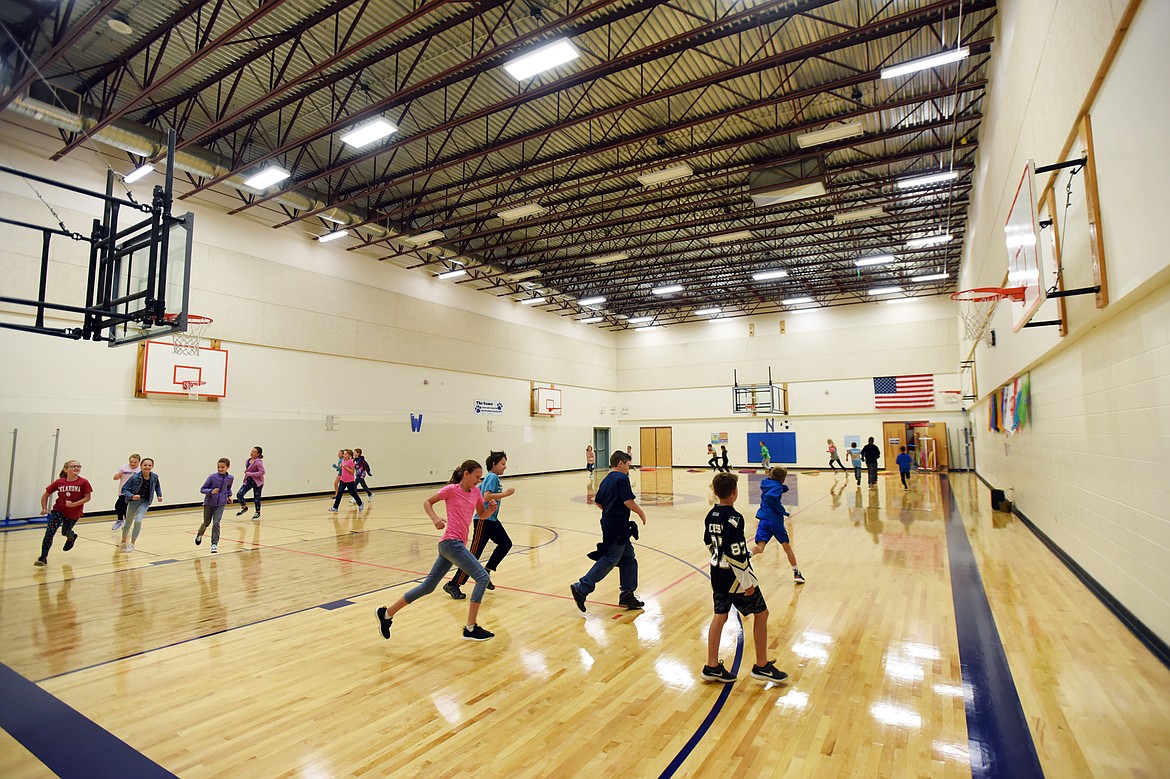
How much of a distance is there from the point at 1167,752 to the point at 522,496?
Answer: 16177 millimetres

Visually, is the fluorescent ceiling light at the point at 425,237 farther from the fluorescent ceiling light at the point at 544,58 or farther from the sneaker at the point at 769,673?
the sneaker at the point at 769,673

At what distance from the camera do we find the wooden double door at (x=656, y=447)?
33625 millimetres

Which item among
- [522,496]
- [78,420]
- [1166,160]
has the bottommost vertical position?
[522,496]

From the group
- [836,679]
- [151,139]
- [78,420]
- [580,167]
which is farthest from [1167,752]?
[78,420]

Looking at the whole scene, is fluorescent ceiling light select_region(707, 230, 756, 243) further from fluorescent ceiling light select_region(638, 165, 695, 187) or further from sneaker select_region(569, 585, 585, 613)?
sneaker select_region(569, 585, 585, 613)

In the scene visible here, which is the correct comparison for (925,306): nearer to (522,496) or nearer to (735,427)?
(735,427)

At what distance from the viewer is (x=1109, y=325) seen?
18.2 ft

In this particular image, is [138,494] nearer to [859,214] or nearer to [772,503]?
[772,503]

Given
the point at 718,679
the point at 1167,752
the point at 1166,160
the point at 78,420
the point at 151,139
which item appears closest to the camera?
the point at 1167,752

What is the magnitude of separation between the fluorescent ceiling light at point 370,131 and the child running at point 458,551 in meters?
9.08

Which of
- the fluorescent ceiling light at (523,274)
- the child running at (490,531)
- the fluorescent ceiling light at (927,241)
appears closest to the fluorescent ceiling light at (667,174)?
the fluorescent ceiling light at (523,274)

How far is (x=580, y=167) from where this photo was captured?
647 inches

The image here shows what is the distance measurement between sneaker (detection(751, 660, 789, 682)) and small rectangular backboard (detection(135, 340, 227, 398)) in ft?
54.4

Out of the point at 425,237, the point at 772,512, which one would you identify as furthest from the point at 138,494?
the point at 425,237
